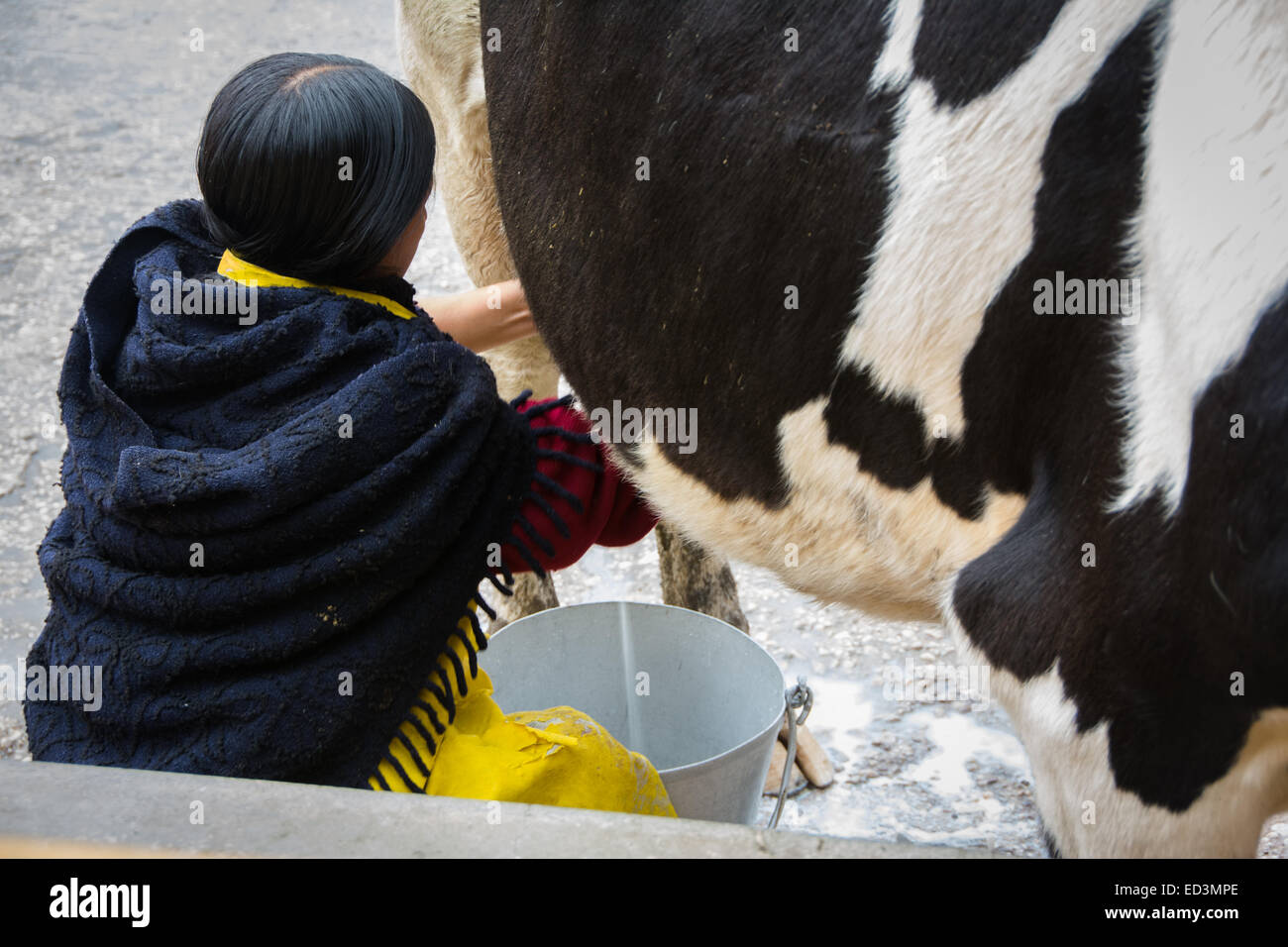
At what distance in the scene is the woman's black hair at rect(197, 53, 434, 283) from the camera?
115cm

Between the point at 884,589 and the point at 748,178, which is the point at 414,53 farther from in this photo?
the point at 884,589

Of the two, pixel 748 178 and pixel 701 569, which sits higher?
pixel 748 178

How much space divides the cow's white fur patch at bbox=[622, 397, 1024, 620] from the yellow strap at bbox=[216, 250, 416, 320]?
15.7 inches

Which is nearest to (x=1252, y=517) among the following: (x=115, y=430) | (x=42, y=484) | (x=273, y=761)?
(x=273, y=761)

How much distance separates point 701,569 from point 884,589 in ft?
3.01

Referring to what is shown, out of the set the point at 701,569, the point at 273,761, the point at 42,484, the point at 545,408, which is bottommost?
the point at 42,484

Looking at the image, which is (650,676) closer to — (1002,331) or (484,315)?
(484,315)

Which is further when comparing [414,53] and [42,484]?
[42,484]

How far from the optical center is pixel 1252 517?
35.3 inches

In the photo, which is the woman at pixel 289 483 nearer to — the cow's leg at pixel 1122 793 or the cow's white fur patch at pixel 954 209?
the cow's white fur patch at pixel 954 209

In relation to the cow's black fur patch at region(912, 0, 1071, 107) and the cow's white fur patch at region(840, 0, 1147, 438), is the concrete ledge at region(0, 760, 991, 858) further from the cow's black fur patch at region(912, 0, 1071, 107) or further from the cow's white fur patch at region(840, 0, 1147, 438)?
the cow's black fur patch at region(912, 0, 1071, 107)

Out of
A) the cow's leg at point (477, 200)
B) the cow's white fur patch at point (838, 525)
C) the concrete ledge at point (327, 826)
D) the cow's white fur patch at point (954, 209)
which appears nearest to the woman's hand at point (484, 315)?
the cow's white fur patch at point (838, 525)

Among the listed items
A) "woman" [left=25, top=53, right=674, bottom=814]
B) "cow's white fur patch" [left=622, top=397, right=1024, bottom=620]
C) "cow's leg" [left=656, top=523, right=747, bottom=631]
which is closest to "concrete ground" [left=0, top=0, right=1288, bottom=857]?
"cow's leg" [left=656, top=523, right=747, bottom=631]
